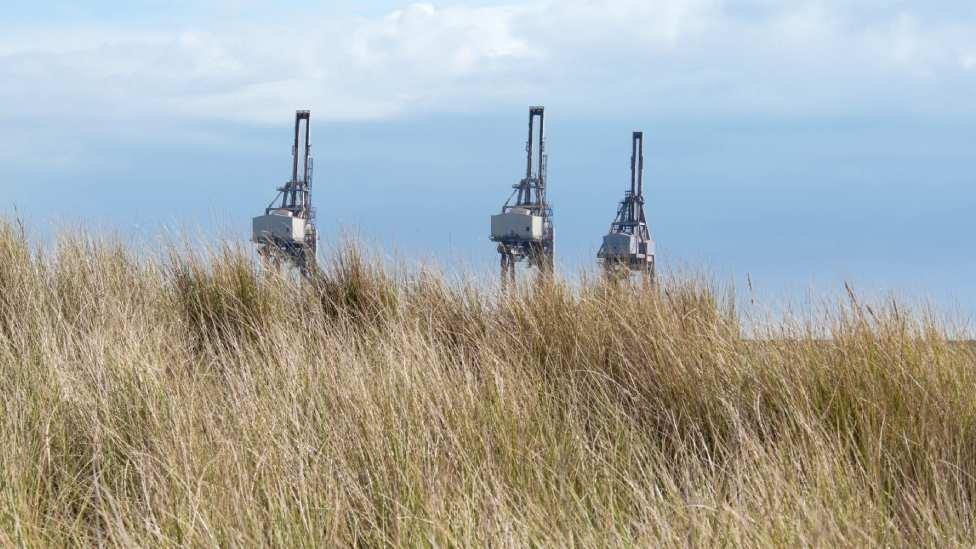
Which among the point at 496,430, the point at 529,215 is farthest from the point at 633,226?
the point at 496,430

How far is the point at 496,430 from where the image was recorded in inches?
132

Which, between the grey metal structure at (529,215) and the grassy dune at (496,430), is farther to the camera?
the grey metal structure at (529,215)

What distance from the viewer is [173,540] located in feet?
7.94

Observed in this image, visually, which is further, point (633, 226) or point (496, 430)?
point (633, 226)

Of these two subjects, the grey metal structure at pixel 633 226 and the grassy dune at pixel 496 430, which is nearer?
the grassy dune at pixel 496 430

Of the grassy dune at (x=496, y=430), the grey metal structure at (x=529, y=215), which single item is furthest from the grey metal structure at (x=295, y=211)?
the grassy dune at (x=496, y=430)

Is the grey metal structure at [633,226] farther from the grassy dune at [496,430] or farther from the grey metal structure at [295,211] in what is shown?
the grassy dune at [496,430]

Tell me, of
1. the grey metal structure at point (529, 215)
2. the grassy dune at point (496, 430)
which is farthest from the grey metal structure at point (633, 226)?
the grassy dune at point (496, 430)

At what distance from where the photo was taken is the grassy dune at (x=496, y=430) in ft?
8.30

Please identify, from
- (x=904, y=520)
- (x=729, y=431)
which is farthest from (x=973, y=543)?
(x=729, y=431)

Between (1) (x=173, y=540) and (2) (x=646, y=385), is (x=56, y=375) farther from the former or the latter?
(2) (x=646, y=385)

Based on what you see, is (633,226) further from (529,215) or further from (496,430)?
(496,430)

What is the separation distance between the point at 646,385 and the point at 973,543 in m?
1.84

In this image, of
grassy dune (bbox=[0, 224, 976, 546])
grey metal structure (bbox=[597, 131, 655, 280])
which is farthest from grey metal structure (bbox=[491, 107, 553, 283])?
grassy dune (bbox=[0, 224, 976, 546])
